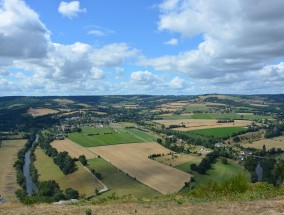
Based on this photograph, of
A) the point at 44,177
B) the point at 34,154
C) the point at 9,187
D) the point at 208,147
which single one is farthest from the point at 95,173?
the point at 208,147

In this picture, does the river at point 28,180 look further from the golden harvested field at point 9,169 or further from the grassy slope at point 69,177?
the golden harvested field at point 9,169

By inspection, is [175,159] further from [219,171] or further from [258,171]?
[258,171]

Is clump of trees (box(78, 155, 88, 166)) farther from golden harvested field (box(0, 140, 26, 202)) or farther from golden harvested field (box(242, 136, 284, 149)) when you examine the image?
golden harvested field (box(242, 136, 284, 149))

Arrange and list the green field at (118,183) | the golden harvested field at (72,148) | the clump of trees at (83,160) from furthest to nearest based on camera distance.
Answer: the golden harvested field at (72,148) < the clump of trees at (83,160) < the green field at (118,183)

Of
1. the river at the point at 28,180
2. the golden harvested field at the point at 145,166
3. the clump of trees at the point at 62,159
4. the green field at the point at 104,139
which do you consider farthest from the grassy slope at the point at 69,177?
the green field at the point at 104,139

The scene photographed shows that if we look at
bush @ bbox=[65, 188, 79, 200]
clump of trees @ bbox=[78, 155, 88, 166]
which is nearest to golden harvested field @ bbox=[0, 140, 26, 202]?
bush @ bbox=[65, 188, 79, 200]

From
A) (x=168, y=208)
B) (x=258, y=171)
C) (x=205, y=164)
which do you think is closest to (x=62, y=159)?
(x=205, y=164)

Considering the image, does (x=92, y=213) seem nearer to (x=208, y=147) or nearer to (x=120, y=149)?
(x=120, y=149)
